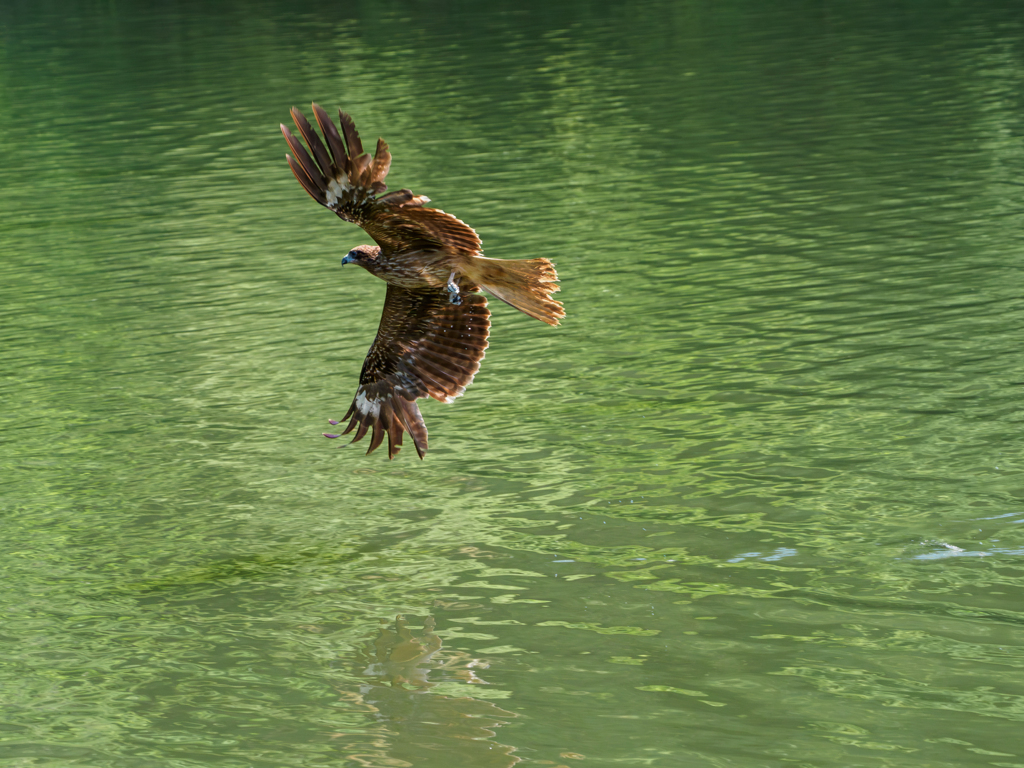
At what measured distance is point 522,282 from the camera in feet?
27.7

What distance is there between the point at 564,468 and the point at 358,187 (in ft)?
15.0

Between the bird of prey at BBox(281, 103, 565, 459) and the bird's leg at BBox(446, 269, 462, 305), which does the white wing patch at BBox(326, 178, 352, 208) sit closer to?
the bird of prey at BBox(281, 103, 565, 459)

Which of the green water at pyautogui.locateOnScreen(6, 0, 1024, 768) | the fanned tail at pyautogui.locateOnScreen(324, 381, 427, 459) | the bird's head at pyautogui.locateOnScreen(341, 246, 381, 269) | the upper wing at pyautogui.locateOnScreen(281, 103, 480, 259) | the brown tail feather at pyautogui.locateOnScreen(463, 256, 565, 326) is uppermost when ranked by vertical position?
the upper wing at pyautogui.locateOnScreen(281, 103, 480, 259)

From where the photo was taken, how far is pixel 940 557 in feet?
31.1

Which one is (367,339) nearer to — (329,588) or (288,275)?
(288,275)

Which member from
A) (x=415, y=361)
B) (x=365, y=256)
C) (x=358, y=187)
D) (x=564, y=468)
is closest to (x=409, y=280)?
(x=365, y=256)

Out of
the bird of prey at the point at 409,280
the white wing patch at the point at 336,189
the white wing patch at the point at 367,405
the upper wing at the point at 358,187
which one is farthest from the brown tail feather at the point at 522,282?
the white wing patch at the point at 367,405

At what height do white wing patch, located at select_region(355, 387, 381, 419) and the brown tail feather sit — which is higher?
the brown tail feather

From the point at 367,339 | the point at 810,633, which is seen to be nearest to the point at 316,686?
the point at 810,633

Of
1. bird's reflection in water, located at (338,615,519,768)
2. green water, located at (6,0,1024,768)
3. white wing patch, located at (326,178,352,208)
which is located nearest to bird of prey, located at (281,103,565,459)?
white wing patch, located at (326,178,352,208)

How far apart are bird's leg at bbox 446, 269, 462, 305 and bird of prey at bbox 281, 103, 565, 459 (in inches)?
0.4

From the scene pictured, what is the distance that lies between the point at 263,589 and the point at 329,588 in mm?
520

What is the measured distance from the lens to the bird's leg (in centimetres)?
833

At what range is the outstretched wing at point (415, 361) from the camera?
9.03 meters
